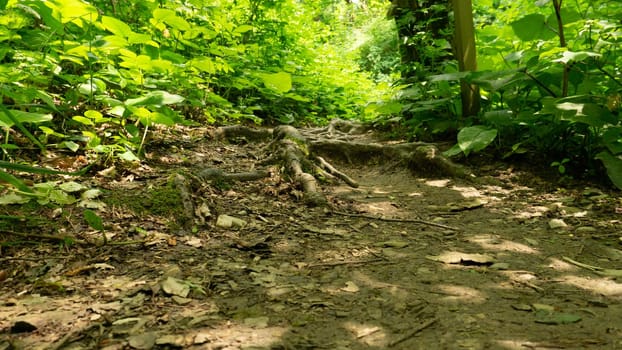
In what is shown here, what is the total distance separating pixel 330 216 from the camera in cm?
289

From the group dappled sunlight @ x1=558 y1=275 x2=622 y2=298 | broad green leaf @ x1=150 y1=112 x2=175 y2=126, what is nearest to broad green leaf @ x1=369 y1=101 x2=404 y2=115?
broad green leaf @ x1=150 y1=112 x2=175 y2=126

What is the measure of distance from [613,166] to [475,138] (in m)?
1.06

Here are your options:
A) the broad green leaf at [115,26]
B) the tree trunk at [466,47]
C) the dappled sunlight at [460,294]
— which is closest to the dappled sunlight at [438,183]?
the tree trunk at [466,47]

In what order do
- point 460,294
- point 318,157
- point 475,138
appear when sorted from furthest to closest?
point 318,157, point 475,138, point 460,294

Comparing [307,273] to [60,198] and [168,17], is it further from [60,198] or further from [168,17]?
[168,17]

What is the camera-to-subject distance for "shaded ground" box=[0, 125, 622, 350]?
1389mm

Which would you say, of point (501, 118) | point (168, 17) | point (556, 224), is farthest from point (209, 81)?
point (556, 224)

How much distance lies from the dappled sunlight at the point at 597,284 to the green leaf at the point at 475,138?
1851mm

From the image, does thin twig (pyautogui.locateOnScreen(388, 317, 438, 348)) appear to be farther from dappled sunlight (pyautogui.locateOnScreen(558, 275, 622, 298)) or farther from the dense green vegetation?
the dense green vegetation

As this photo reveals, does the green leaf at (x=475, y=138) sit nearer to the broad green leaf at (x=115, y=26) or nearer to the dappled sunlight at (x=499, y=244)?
the dappled sunlight at (x=499, y=244)

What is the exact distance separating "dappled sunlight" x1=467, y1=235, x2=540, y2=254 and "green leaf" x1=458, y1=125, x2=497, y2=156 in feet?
4.22

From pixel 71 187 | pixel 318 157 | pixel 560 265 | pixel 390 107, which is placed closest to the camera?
pixel 560 265

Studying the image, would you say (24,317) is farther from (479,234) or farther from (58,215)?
(479,234)

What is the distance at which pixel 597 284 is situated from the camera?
1.84 m
